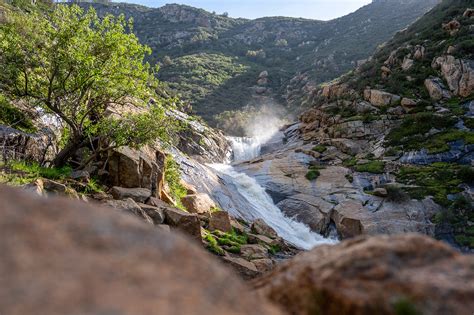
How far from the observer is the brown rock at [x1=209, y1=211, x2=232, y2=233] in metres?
16.4

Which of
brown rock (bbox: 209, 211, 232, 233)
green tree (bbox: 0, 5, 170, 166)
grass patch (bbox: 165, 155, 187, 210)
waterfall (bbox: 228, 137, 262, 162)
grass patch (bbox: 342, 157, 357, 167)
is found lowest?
waterfall (bbox: 228, 137, 262, 162)

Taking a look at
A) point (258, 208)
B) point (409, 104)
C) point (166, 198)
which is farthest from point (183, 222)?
point (409, 104)

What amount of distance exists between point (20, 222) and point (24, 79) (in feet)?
44.9

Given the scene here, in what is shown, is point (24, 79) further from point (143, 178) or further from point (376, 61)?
point (376, 61)

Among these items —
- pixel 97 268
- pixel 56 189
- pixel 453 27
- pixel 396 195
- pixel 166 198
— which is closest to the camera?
pixel 97 268

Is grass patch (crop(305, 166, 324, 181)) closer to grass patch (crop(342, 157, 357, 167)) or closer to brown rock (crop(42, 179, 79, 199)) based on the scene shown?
grass patch (crop(342, 157, 357, 167))

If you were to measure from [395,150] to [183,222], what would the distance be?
1130 inches

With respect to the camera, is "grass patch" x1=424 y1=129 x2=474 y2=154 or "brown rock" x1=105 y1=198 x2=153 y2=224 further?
"grass patch" x1=424 y1=129 x2=474 y2=154

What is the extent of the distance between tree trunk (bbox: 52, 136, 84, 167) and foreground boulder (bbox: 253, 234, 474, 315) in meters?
12.6

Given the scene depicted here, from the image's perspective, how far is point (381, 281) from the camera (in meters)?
2.64

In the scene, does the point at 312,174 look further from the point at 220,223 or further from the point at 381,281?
the point at 381,281

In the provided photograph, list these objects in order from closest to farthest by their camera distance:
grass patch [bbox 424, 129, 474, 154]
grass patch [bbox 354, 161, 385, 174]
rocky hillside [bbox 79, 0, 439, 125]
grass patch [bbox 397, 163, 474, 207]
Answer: grass patch [bbox 397, 163, 474, 207], grass patch [bbox 424, 129, 474, 154], grass patch [bbox 354, 161, 385, 174], rocky hillside [bbox 79, 0, 439, 125]

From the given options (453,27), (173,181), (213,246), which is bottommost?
(213,246)

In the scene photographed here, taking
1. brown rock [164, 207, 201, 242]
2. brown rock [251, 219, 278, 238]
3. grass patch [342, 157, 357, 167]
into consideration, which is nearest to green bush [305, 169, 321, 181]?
grass patch [342, 157, 357, 167]
